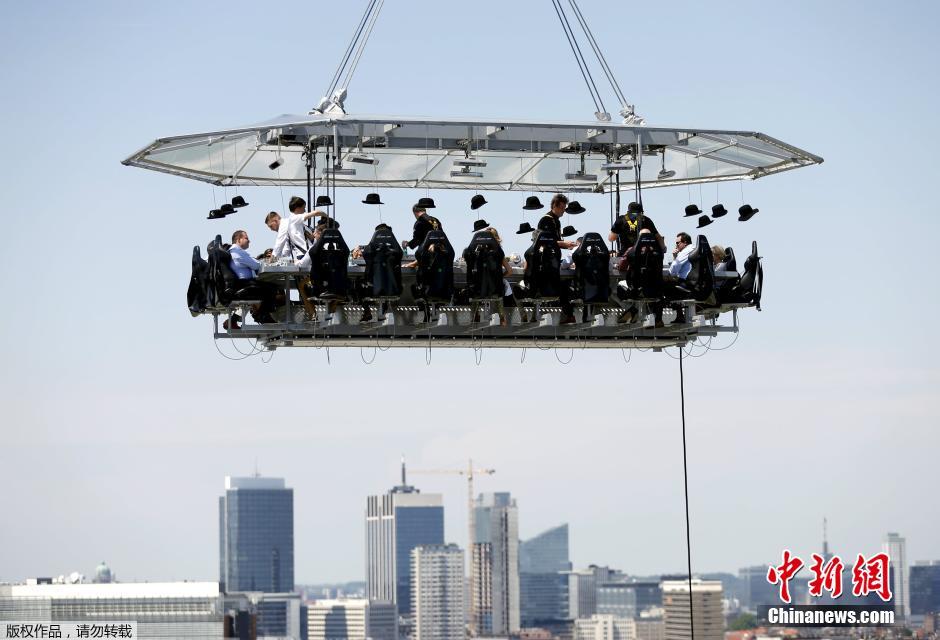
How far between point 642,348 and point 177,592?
114 metres

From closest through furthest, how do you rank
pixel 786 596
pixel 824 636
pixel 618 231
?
1. pixel 618 231
2. pixel 786 596
3. pixel 824 636

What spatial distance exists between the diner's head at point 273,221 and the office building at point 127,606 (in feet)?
324

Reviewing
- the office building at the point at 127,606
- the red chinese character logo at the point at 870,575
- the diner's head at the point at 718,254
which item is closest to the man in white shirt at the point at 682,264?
the diner's head at the point at 718,254

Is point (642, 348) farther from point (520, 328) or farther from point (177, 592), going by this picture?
point (177, 592)

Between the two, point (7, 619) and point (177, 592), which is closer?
point (7, 619)

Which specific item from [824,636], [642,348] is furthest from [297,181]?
[824,636]

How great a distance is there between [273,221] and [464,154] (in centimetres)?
508

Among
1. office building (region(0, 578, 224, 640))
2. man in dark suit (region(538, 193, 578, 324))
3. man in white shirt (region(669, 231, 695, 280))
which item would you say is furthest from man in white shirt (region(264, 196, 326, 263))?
office building (region(0, 578, 224, 640))

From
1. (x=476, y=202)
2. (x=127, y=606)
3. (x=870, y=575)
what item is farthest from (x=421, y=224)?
(x=127, y=606)

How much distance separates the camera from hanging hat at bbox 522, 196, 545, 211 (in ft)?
89.9

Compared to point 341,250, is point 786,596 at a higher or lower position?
lower

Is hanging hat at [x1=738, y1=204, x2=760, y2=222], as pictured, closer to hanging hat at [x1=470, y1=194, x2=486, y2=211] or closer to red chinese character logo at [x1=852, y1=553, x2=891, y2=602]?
hanging hat at [x1=470, y1=194, x2=486, y2=211]

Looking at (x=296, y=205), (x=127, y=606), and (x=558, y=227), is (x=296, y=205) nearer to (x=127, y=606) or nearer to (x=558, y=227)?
(x=558, y=227)

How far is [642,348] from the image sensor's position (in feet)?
91.7
